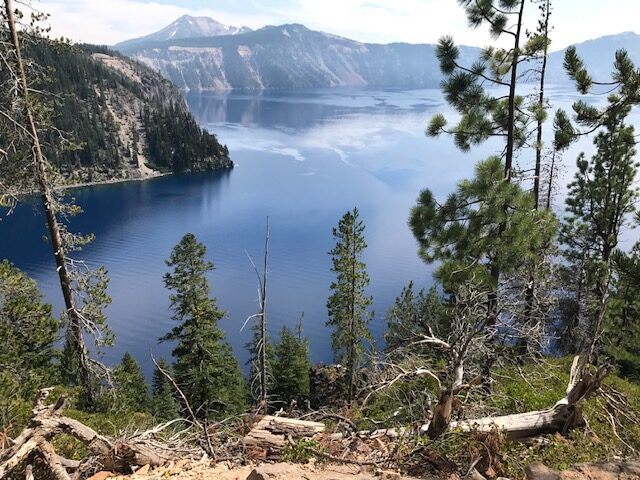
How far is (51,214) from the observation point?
11.5m

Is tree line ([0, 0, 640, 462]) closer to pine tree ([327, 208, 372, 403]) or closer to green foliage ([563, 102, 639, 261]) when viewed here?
green foliage ([563, 102, 639, 261])

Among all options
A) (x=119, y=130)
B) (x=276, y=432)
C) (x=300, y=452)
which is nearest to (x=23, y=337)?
(x=276, y=432)

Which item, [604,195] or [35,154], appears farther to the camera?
[604,195]

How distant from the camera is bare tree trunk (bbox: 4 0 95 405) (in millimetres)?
10438

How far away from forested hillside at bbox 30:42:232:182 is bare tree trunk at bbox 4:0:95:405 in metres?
106

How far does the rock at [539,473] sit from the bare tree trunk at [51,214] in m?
10.8

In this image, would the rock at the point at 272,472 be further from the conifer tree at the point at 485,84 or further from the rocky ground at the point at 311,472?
the conifer tree at the point at 485,84

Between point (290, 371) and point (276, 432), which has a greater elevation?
point (276, 432)

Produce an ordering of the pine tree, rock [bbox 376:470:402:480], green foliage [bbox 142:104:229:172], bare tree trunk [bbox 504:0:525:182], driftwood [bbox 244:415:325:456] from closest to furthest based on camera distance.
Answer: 1. rock [bbox 376:470:402:480]
2. driftwood [bbox 244:415:325:456]
3. bare tree trunk [bbox 504:0:525:182]
4. the pine tree
5. green foliage [bbox 142:104:229:172]

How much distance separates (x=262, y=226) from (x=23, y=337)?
48.1 metres

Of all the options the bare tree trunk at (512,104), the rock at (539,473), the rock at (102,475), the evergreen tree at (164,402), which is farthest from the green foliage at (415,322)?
the evergreen tree at (164,402)

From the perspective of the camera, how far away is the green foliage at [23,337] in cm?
1449

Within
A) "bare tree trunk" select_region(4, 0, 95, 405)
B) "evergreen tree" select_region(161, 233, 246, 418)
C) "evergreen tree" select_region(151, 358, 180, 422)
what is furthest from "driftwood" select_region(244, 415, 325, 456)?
"evergreen tree" select_region(151, 358, 180, 422)

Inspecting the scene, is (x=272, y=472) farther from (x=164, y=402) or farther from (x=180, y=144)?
(x=180, y=144)
